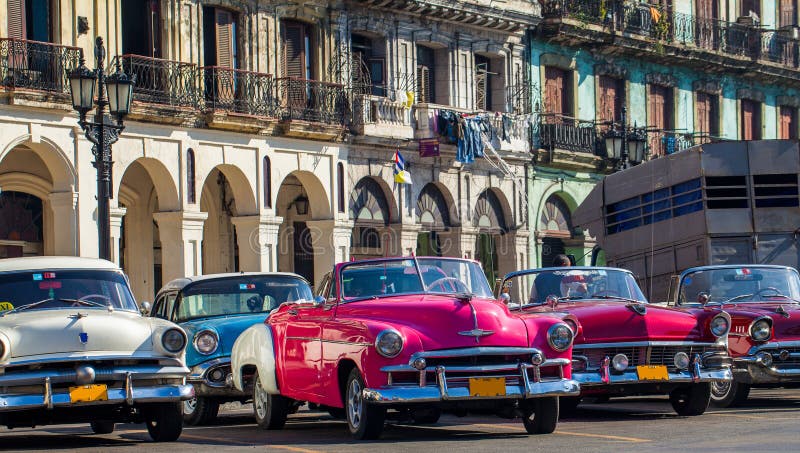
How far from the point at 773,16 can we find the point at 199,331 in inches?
1424

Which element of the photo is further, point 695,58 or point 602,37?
point 695,58

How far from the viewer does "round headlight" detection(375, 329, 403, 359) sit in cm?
1305

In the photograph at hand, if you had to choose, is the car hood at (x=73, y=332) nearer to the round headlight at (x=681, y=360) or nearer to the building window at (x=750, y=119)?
the round headlight at (x=681, y=360)

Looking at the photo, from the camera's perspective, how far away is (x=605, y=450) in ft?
38.9

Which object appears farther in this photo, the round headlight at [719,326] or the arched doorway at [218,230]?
the arched doorway at [218,230]

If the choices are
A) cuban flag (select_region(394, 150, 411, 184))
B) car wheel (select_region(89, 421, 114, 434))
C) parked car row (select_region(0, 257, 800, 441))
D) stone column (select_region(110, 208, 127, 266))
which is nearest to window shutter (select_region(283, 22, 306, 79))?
cuban flag (select_region(394, 150, 411, 184))

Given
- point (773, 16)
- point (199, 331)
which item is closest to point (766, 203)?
point (199, 331)

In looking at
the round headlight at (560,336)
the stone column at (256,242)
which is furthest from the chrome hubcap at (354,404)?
the stone column at (256,242)

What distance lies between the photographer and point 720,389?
17766 mm

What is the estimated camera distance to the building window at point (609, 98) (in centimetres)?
4319

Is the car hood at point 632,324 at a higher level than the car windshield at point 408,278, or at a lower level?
lower

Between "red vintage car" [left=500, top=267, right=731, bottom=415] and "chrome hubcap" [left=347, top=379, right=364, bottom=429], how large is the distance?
2.16 meters

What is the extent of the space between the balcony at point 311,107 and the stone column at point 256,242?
186cm

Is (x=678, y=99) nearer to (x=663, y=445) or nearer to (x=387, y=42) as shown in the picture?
(x=387, y=42)
